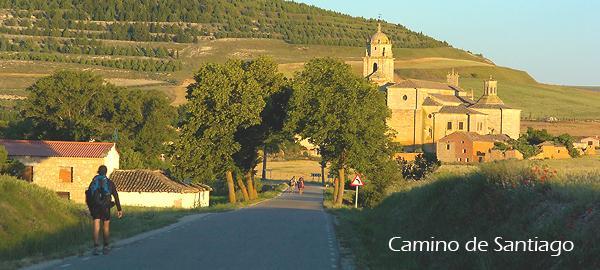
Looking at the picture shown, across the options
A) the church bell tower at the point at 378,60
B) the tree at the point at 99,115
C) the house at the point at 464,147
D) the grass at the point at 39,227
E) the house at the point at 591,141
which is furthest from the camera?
the church bell tower at the point at 378,60

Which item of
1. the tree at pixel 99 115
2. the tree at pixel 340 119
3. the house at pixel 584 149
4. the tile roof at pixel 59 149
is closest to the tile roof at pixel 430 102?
the house at pixel 584 149

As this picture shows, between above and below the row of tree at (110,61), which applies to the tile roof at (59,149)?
below

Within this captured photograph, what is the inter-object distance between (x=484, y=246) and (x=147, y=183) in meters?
43.6

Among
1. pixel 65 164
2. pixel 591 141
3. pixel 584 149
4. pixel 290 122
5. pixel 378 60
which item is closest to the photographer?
pixel 290 122

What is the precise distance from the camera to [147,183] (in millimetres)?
57844

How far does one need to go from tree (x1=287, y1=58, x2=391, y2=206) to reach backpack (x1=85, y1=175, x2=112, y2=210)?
34974mm

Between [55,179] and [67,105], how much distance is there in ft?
71.0

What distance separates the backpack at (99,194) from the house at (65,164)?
4141 centimetres

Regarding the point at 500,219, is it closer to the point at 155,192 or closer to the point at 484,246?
the point at 484,246

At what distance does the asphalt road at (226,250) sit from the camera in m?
16.4

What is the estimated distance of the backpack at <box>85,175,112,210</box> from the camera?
18.4 metres

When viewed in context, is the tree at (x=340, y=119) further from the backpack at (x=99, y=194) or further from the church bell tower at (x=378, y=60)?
the church bell tower at (x=378, y=60)

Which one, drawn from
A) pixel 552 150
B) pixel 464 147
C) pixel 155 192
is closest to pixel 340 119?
pixel 155 192

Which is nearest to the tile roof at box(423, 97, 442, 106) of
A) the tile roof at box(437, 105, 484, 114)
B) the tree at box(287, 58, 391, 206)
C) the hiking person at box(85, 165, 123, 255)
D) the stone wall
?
the tile roof at box(437, 105, 484, 114)
